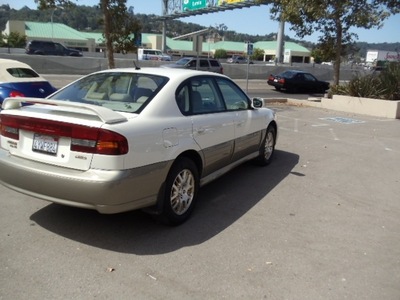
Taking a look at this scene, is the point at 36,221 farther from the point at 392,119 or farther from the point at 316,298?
the point at 392,119

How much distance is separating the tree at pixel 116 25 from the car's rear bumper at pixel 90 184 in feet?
30.7

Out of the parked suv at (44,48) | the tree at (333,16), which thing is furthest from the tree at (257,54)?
the tree at (333,16)

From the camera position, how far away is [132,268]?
11.2 ft

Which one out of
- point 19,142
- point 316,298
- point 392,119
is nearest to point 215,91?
point 19,142

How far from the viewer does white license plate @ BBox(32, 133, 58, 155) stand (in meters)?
3.65

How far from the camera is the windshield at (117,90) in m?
4.12

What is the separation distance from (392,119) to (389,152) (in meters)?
6.31

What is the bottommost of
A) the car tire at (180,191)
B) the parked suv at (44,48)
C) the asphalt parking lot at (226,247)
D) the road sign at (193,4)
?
the asphalt parking lot at (226,247)

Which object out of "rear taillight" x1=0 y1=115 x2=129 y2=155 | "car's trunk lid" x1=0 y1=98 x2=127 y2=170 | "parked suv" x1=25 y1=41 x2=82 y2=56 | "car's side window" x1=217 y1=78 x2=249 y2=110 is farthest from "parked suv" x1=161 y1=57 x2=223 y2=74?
"rear taillight" x1=0 y1=115 x2=129 y2=155

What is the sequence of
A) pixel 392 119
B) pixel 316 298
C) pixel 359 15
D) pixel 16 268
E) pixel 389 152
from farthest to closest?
1. pixel 359 15
2. pixel 392 119
3. pixel 389 152
4. pixel 16 268
5. pixel 316 298

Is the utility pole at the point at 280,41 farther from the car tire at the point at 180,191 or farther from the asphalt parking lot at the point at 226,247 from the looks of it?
the car tire at the point at 180,191

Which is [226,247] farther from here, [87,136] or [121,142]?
[87,136]

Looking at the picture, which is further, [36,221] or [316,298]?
[36,221]

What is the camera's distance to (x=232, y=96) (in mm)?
5684
